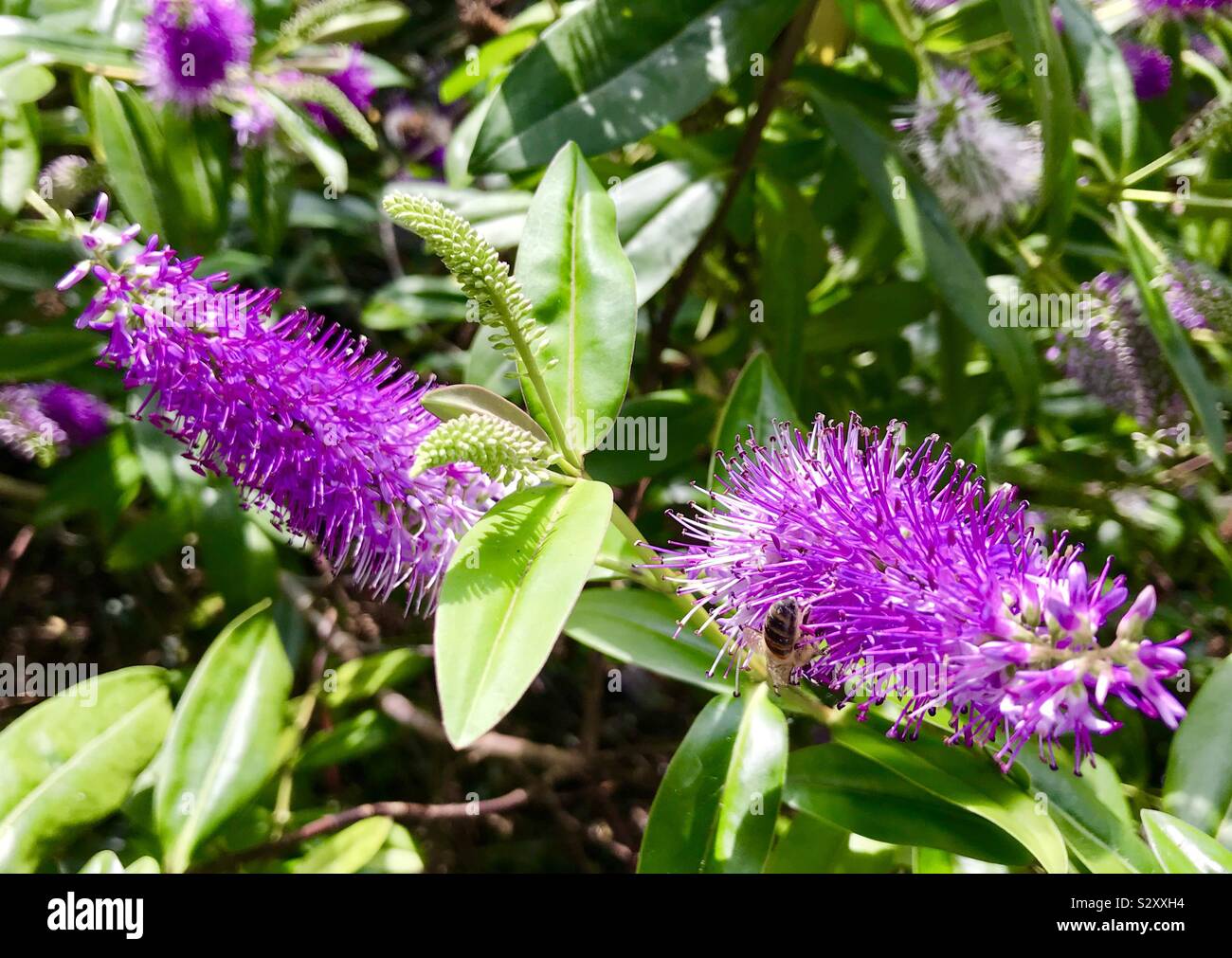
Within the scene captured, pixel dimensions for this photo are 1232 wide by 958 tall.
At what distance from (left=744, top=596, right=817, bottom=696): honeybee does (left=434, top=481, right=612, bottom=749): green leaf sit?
21 centimetres

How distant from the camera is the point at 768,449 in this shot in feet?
3.87

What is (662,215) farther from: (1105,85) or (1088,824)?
(1088,824)

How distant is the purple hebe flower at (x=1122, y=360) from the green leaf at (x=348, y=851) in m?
1.36

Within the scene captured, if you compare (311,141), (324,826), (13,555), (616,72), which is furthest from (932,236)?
(13,555)

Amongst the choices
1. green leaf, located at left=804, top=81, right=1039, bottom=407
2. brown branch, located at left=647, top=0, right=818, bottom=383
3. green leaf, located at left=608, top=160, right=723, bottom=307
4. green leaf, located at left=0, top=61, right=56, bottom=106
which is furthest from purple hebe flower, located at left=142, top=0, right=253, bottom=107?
green leaf, located at left=804, top=81, right=1039, bottom=407

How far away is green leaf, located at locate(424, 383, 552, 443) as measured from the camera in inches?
35.7

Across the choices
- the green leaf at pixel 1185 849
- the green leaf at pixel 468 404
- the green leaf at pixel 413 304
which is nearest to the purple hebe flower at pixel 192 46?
the green leaf at pixel 413 304

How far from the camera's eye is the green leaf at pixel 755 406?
1.32 meters

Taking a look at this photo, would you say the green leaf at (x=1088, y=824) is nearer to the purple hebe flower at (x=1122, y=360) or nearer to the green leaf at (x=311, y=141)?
the purple hebe flower at (x=1122, y=360)

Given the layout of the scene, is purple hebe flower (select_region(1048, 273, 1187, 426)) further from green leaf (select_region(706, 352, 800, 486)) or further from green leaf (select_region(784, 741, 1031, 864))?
green leaf (select_region(784, 741, 1031, 864))

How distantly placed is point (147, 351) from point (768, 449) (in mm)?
685

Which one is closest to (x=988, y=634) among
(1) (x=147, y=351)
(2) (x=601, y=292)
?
(2) (x=601, y=292)

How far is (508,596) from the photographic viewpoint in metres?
0.87
